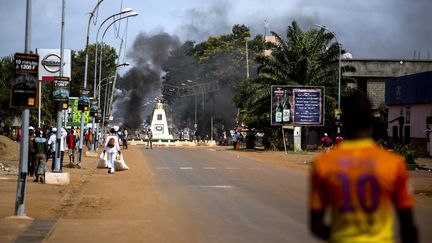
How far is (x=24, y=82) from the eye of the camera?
44.2ft

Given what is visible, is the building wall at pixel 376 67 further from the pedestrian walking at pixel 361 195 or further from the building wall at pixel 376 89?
the pedestrian walking at pixel 361 195

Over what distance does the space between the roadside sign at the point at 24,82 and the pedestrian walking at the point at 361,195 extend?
1003 centimetres

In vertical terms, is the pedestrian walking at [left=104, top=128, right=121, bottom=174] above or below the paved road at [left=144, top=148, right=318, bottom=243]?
above

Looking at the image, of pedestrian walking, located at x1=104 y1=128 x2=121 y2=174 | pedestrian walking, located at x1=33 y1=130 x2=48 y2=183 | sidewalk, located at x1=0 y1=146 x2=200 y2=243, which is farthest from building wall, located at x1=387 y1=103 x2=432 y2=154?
pedestrian walking, located at x1=33 y1=130 x2=48 y2=183

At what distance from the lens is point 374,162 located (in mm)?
4227

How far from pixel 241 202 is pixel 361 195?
40.6 ft

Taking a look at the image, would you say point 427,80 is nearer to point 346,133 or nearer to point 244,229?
point 244,229

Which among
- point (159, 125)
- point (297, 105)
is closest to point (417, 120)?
point (297, 105)

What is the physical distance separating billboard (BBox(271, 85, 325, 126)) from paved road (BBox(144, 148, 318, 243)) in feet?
78.3

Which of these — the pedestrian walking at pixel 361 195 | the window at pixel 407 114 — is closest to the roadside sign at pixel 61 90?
the pedestrian walking at pixel 361 195

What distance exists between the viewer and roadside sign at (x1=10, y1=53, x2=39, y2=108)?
13.4m

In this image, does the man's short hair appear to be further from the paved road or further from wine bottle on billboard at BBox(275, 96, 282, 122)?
wine bottle on billboard at BBox(275, 96, 282, 122)

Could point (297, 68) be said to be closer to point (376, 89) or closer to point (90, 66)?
point (376, 89)

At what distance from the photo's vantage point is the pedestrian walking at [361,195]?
13.8ft
